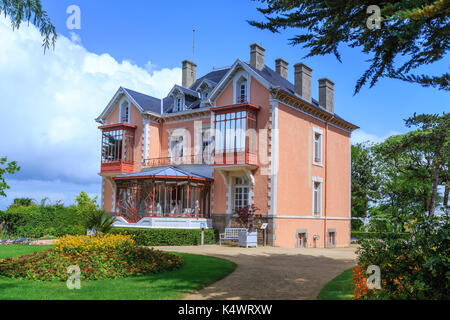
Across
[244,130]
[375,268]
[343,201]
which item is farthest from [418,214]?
[343,201]

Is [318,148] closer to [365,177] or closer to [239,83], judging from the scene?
[239,83]

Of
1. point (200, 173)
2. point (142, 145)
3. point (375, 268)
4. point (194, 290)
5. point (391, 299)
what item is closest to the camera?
point (391, 299)

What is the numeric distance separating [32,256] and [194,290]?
18.0 feet

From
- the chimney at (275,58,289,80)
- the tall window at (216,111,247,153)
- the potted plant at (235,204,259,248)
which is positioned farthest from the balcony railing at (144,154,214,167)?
the chimney at (275,58,289,80)

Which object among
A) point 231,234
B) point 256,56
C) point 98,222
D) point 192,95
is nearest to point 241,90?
point 256,56

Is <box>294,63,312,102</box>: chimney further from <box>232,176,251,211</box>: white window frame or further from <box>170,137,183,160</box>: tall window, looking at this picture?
<box>170,137,183,160</box>: tall window

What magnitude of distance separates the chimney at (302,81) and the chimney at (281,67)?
3031 millimetres

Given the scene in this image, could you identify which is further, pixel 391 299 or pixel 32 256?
pixel 32 256

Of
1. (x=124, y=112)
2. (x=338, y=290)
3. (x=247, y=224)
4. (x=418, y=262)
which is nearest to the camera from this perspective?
(x=418, y=262)

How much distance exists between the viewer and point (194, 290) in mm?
8383

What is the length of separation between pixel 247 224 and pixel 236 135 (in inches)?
178

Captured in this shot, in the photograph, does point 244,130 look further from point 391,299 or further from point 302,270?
point 391,299

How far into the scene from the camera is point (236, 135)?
21250 mm

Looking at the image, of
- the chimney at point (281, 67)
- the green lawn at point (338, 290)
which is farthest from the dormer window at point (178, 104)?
the green lawn at point (338, 290)
